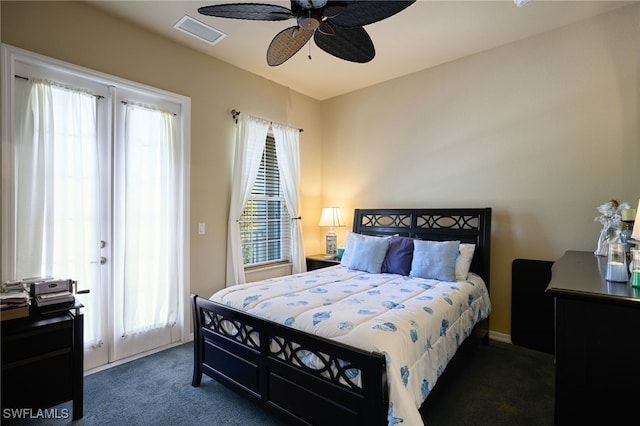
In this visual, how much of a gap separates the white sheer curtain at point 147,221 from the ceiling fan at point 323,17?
150cm

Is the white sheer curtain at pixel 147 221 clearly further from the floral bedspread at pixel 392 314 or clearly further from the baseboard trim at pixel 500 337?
the baseboard trim at pixel 500 337

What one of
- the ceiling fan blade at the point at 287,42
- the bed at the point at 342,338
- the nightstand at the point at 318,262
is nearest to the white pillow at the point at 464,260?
the bed at the point at 342,338

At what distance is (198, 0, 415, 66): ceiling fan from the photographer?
1.77 metres

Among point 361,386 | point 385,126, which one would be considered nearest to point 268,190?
point 385,126

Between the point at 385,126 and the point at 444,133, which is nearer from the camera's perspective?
the point at 444,133

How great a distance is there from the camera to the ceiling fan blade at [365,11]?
171 cm

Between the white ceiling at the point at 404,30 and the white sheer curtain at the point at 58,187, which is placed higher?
the white ceiling at the point at 404,30

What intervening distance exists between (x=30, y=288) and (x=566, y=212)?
433 cm

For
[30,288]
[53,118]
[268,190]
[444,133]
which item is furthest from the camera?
[268,190]

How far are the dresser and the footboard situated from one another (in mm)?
799

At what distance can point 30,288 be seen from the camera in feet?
6.82

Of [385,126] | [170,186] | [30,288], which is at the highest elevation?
[385,126]

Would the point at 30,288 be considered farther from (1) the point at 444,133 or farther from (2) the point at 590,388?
(1) the point at 444,133

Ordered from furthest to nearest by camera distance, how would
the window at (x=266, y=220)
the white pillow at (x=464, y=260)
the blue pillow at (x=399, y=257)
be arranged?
the window at (x=266, y=220) < the blue pillow at (x=399, y=257) < the white pillow at (x=464, y=260)
